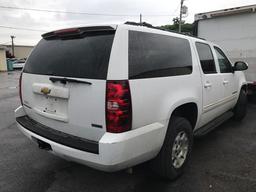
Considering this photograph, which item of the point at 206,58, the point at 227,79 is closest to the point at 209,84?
the point at 206,58

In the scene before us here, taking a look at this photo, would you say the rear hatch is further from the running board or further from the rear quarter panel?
the running board

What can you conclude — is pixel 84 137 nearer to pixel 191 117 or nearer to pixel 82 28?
pixel 82 28

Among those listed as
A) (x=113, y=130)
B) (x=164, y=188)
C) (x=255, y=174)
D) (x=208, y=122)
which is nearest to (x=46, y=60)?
(x=113, y=130)

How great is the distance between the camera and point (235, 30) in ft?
21.8

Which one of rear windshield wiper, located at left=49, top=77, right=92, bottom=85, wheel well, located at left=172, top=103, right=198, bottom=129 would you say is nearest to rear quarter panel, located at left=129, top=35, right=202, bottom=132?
wheel well, located at left=172, top=103, right=198, bottom=129

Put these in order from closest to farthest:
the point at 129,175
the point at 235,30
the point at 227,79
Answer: the point at 129,175
the point at 227,79
the point at 235,30

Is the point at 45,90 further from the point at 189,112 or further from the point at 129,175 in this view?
the point at 189,112

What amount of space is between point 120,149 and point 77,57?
1.06 metres

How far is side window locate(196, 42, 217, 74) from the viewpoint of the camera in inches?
139

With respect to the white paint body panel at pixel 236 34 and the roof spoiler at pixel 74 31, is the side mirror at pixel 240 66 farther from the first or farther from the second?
the roof spoiler at pixel 74 31

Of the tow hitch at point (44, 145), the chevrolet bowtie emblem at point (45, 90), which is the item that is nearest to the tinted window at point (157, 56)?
the chevrolet bowtie emblem at point (45, 90)

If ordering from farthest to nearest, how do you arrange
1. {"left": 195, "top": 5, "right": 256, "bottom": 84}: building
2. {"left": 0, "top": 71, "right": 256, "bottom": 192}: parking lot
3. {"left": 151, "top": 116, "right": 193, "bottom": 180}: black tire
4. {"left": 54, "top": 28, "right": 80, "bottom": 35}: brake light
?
{"left": 195, "top": 5, "right": 256, "bottom": 84}: building → {"left": 0, "top": 71, "right": 256, "bottom": 192}: parking lot → {"left": 151, "top": 116, "right": 193, "bottom": 180}: black tire → {"left": 54, "top": 28, "right": 80, "bottom": 35}: brake light

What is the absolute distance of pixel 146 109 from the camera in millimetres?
2287

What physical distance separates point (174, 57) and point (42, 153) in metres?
2.61
